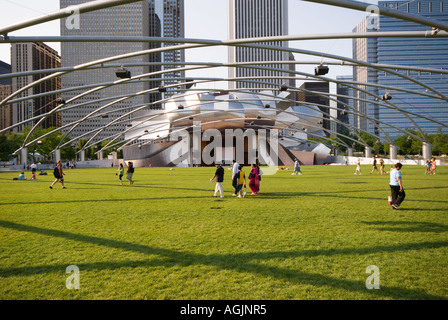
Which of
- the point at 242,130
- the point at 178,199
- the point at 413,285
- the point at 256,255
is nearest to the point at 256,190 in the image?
the point at 178,199

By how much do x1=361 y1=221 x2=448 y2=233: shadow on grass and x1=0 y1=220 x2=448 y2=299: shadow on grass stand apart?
1.08 m

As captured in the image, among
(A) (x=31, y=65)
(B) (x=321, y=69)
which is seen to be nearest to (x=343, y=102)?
(B) (x=321, y=69)

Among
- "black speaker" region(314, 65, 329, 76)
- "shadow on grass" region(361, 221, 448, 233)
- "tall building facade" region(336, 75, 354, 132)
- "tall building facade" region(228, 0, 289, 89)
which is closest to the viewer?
"shadow on grass" region(361, 221, 448, 233)

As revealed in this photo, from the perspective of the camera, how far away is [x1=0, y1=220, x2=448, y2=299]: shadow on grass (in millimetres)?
3941

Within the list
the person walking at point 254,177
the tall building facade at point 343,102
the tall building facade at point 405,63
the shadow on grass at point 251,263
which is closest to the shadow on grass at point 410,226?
the shadow on grass at point 251,263

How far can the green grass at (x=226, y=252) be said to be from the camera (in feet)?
12.9

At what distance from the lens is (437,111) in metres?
130

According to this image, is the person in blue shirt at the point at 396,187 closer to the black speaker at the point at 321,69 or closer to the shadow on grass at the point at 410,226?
the shadow on grass at the point at 410,226

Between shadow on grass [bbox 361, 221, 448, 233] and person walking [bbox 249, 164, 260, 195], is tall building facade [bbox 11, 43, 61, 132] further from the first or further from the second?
shadow on grass [bbox 361, 221, 448, 233]

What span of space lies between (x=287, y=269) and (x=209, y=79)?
18188 mm

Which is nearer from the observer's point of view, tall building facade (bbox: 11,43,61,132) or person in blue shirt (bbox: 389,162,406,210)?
person in blue shirt (bbox: 389,162,406,210)

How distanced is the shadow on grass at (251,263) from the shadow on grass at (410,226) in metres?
1.08

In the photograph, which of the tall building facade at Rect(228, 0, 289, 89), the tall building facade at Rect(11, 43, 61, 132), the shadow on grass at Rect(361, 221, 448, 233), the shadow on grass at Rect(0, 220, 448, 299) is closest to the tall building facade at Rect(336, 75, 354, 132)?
the shadow on grass at Rect(361, 221, 448, 233)
